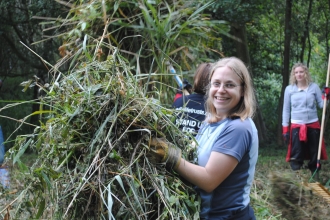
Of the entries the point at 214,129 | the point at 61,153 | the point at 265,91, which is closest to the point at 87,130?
the point at 61,153

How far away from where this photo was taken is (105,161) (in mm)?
2375

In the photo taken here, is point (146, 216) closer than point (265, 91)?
Yes

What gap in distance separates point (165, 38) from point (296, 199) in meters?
2.20

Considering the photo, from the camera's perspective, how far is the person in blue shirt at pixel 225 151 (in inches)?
95.9

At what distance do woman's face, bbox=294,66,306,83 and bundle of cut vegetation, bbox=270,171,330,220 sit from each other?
534 centimetres

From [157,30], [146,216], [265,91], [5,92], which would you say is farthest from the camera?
[265,91]

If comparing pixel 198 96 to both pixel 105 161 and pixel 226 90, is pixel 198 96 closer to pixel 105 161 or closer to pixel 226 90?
pixel 226 90

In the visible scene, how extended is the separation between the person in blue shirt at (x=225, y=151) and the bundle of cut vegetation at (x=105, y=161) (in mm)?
77

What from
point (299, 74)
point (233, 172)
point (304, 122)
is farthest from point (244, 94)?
point (304, 122)

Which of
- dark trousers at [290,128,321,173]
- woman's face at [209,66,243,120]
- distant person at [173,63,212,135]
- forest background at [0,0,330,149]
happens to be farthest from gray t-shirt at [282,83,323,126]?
woman's face at [209,66,243,120]

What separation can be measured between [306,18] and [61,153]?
1218 cm

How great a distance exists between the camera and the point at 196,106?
461 cm

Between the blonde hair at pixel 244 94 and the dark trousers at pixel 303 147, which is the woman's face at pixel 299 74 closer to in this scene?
the dark trousers at pixel 303 147

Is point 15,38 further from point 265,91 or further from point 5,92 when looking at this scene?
point 265,91
